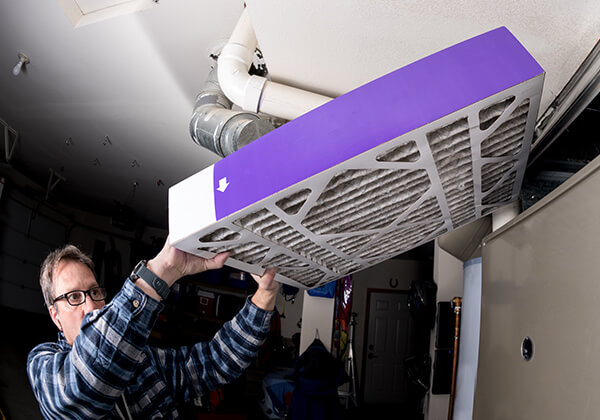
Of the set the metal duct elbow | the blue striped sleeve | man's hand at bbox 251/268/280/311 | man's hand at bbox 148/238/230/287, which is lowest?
the blue striped sleeve

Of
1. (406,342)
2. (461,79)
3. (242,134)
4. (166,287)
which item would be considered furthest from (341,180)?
(406,342)

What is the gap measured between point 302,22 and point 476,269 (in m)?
1.13

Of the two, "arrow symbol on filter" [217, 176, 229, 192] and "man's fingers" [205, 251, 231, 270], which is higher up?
"arrow symbol on filter" [217, 176, 229, 192]

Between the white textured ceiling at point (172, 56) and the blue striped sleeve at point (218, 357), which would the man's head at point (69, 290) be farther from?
the white textured ceiling at point (172, 56)

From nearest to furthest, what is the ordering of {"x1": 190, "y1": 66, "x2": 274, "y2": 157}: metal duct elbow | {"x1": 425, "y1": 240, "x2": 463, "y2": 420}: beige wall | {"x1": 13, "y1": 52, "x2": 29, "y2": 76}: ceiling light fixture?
{"x1": 190, "y1": 66, "x2": 274, "y2": 157}: metal duct elbow → {"x1": 13, "y1": 52, "x2": 29, "y2": 76}: ceiling light fixture → {"x1": 425, "y1": 240, "x2": 463, "y2": 420}: beige wall

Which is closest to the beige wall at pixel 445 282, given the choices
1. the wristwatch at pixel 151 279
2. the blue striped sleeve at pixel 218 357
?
the blue striped sleeve at pixel 218 357

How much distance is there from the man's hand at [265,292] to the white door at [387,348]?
5612 mm

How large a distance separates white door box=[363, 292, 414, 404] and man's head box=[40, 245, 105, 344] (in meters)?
5.78

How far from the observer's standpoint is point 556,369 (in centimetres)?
60

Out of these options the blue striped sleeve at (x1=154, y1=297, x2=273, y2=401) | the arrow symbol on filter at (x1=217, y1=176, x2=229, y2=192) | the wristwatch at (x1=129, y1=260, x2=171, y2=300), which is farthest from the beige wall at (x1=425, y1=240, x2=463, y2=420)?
the arrow symbol on filter at (x1=217, y1=176, x2=229, y2=192)

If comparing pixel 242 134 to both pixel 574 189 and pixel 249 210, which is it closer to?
pixel 249 210

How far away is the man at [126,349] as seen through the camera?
0.89 meters

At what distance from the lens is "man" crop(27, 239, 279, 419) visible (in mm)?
887

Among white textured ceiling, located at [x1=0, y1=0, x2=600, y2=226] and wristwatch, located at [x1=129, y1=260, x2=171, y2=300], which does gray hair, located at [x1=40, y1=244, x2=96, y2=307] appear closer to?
wristwatch, located at [x1=129, y1=260, x2=171, y2=300]
